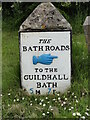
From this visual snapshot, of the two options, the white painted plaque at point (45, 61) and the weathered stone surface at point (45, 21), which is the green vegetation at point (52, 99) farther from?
the weathered stone surface at point (45, 21)

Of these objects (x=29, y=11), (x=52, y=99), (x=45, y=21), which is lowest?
(x=52, y=99)

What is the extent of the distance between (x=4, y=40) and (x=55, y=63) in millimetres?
3654

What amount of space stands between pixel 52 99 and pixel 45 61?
532 millimetres

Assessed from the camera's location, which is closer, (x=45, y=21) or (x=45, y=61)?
(x=45, y=61)

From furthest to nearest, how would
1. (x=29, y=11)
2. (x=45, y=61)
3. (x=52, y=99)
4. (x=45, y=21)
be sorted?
(x=29, y=11), (x=45, y=21), (x=45, y=61), (x=52, y=99)

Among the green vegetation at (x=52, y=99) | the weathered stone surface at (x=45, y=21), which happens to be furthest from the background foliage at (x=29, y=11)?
the weathered stone surface at (x=45, y=21)

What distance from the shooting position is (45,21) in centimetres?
551

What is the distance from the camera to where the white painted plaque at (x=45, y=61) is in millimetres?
5383

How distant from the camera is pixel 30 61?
5.43 metres

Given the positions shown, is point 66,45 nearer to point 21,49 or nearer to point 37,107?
point 21,49

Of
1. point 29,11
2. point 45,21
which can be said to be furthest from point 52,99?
point 29,11

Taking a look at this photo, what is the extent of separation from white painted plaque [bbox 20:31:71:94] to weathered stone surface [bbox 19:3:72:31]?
0.10 m

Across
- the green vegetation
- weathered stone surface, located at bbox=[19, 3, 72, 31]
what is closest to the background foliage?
the green vegetation

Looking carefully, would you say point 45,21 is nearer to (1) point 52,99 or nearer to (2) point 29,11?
(1) point 52,99
